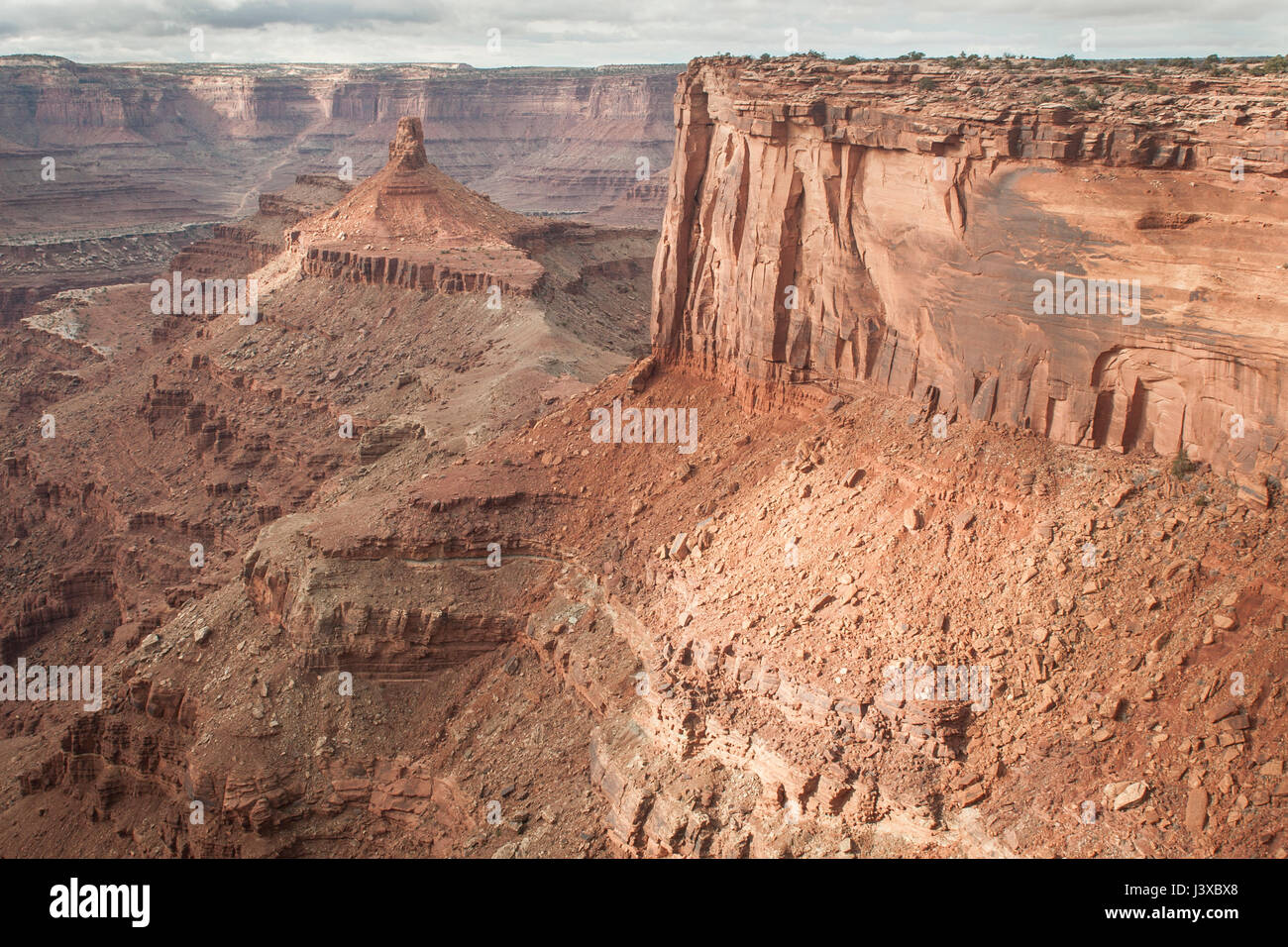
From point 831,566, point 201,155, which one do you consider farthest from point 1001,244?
point 201,155

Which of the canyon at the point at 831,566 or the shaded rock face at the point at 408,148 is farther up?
the shaded rock face at the point at 408,148

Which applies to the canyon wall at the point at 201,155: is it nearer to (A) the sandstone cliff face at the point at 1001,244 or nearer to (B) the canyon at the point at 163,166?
(B) the canyon at the point at 163,166

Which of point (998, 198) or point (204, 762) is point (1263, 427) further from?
point (204, 762)

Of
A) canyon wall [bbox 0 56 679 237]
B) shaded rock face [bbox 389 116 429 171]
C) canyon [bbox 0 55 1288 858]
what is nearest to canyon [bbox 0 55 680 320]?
canyon wall [bbox 0 56 679 237]

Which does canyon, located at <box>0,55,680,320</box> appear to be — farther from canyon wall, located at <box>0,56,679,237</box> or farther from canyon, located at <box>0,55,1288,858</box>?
canyon, located at <box>0,55,1288,858</box>

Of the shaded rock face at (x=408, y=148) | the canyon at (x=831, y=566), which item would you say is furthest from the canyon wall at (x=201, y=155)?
the canyon at (x=831, y=566)

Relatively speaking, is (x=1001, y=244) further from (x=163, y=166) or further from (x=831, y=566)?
(x=163, y=166)

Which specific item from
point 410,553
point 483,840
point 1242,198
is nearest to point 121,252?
point 410,553
